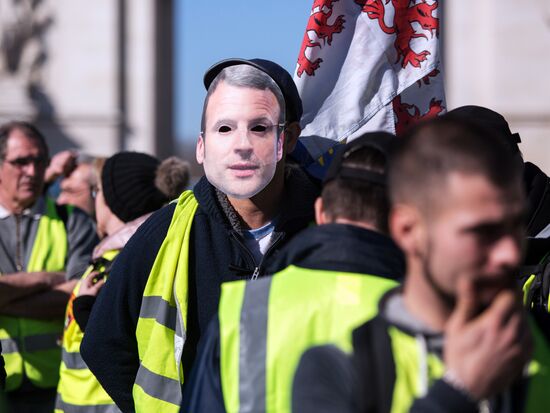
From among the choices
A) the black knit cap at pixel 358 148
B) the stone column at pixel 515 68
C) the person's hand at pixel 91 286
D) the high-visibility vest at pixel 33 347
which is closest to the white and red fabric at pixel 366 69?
the person's hand at pixel 91 286

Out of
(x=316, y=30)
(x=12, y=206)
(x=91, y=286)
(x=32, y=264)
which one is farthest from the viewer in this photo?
(x=12, y=206)

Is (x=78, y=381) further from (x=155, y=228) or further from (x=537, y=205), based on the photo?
(x=537, y=205)

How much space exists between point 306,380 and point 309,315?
223mm

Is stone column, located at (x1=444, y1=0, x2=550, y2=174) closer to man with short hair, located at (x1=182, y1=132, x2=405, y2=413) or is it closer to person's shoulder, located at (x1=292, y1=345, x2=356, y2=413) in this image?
man with short hair, located at (x1=182, y1=132, x2=405, y2=413)

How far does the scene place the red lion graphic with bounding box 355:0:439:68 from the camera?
3.77 m

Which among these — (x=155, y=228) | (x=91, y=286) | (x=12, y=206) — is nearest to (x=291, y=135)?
(x=155, y=228)

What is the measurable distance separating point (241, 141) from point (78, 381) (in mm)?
1672

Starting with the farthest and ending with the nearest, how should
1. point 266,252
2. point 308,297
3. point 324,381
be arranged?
point 266,252 < point 308,297 < point 324,381

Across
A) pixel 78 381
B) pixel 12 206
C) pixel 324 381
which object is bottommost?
pixel 78 381

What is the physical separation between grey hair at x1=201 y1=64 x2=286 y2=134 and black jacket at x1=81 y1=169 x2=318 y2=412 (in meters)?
0.24

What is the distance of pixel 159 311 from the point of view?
3031mm

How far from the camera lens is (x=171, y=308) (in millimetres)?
3041

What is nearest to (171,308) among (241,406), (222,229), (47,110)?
(222,229)

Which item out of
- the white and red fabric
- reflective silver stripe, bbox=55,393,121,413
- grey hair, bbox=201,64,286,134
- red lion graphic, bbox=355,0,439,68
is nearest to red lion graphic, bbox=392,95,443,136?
the white and red fabric
